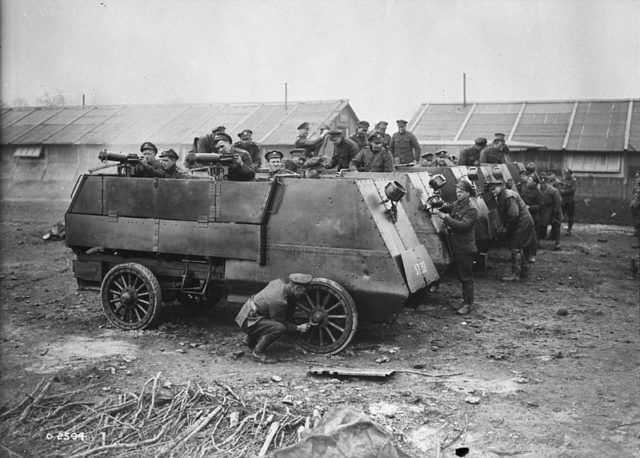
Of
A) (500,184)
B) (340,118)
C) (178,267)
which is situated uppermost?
(340,118)

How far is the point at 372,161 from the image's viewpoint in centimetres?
1067

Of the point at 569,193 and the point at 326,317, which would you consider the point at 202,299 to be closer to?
the point at 326,317

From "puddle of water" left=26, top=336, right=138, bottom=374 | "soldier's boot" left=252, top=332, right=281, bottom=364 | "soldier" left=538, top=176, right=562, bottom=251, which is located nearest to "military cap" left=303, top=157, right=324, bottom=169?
"soldier's boot" left=252, top=332, right=281, bottom=364

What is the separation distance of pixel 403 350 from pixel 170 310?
3.71m

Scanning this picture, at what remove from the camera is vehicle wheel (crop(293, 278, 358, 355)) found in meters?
6.82

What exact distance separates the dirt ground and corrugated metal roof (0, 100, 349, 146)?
1538cm

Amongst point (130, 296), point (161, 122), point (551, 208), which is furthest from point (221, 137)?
point (161, 122)

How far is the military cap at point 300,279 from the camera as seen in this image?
263 inches

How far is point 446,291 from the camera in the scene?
1074cm

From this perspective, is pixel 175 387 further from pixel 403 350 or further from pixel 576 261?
pixel 576 261

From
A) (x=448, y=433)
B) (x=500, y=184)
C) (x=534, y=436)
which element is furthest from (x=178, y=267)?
(x=500, y=184)

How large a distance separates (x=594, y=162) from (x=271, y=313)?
62.2ft

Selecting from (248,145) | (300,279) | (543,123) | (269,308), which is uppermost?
(543,123)

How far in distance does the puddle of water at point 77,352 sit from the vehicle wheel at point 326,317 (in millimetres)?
2018
